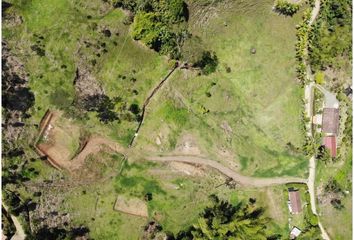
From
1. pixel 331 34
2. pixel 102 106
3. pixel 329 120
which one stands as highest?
pixel 331 34

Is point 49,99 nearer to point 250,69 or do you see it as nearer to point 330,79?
point 250,69

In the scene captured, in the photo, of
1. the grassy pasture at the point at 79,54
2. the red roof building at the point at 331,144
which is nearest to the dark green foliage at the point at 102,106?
the grassy pasture at the point at 79,54

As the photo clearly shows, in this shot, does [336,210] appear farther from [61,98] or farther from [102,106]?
[61,98]

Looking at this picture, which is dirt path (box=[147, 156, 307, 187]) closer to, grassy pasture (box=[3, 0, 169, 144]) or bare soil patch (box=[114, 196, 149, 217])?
bare soil patch (box=[114, 196, 149, 217])

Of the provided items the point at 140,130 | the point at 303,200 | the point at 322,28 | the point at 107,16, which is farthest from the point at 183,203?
the point at 322,28

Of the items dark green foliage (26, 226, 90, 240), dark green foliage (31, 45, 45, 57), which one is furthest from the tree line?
dark green foliage (26, 226, 90, 240)

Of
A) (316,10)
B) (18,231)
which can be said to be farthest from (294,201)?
(18,231)
